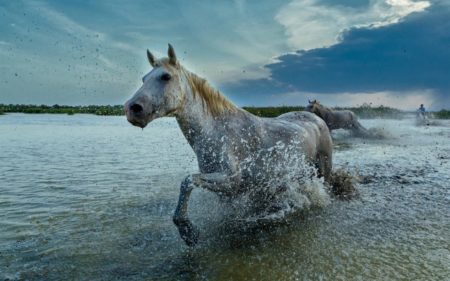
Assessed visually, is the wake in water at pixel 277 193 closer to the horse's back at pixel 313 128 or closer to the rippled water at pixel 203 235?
the rippled water at pixel 203 235

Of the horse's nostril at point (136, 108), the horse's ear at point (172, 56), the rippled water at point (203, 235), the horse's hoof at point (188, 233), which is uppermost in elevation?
the horse's ear at point (172, 56)

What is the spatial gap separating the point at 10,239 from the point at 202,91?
3484 mm

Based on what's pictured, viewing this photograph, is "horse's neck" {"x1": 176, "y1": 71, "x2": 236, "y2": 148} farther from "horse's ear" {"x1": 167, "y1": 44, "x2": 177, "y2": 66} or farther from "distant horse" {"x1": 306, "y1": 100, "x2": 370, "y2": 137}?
"distant horse" {"x1": 306, "y1": 100, "x2": 370, "y2": 137}

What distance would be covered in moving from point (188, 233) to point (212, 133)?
155 cm

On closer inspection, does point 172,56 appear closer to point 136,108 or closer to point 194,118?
point 194,118

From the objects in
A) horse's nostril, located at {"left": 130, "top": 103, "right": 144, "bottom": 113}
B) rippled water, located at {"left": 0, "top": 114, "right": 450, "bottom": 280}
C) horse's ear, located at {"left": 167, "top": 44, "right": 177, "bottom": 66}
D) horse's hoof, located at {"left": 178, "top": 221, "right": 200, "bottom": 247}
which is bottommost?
rippled water, located at {"left": 0, "top": 114, "right": 450, "bottom": 280}

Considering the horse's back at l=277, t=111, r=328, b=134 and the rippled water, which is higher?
the horse's back at l=277, t=111, r=328, b=134

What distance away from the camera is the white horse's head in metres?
4.38

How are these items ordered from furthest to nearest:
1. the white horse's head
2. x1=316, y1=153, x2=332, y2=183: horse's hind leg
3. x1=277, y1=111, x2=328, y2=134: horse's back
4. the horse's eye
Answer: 1. x1=316, y1=153, x2=332, y2=183: horse's hind leg
2. x1=277, y1=111, x2=328, y2=134: horse's back
3. the horse's eye
4. the white horse's head

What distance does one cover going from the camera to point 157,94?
15.2 ft

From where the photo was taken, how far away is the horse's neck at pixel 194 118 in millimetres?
5316

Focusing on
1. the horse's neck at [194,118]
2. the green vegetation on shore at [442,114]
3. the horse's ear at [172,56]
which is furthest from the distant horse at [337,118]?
the green vegetation on shore at [442,114]

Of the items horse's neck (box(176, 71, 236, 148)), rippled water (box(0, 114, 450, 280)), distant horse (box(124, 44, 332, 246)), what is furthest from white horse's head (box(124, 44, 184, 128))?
rippled water (box(0, 114, 450, 280))

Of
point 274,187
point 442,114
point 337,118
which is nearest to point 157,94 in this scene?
point 274,187
